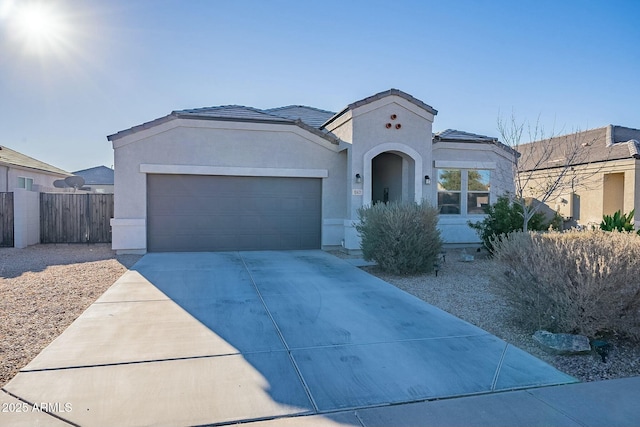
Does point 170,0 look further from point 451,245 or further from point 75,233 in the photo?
point 451,245

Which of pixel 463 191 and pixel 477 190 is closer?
pixel 463 191

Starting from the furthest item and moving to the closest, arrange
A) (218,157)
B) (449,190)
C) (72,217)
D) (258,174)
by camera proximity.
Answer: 1. (72,217)
2. (449,190)
3. (258,174)
4. (218,157)

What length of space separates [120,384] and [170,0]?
9.42 metres

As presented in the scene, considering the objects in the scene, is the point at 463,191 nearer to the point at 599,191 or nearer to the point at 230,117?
the point at 230,117

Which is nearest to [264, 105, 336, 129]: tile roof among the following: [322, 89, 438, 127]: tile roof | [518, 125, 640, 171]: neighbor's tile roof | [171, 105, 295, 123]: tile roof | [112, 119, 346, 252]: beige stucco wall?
[171, 105, 295, 123]: tile roof

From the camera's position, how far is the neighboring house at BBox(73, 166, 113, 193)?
40844 millimetres

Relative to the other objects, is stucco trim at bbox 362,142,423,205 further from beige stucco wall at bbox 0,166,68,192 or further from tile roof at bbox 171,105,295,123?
beige stucco wall at bbox 0,166,68,192

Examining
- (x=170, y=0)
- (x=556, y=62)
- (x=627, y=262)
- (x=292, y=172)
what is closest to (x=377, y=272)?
(x=292, y=172)

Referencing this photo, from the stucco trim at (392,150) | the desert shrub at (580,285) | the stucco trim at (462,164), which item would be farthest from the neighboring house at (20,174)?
the desert shrub at (580,285)

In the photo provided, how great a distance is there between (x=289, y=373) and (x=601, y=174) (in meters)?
23.8

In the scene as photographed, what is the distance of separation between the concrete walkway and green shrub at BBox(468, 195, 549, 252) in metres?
6.34

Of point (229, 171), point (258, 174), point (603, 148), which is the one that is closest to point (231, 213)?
point (229, 171)

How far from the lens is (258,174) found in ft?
44.6

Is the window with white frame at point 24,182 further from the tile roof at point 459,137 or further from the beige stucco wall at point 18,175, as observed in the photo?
the tile roof at point 459,137
